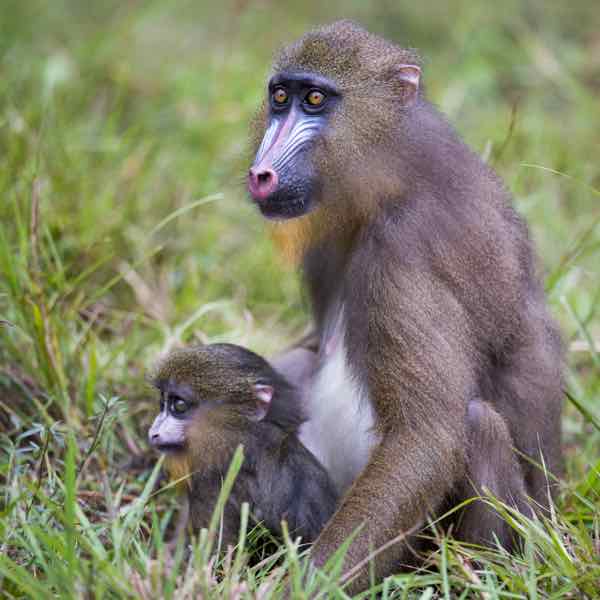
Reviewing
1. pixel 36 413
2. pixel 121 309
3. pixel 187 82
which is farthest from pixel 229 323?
pixel 187 82

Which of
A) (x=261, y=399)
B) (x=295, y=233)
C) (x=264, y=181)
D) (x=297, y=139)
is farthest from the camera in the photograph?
(x=261, y=399)

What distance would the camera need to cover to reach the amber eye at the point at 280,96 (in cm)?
366

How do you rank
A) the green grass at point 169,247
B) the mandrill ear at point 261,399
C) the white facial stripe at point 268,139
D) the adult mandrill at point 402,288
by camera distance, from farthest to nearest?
the mandrill ear at point 261,399 → the white facial stripe at point 268,139 → the adult mandrill at point 402,288 → the green grass at point 169,247

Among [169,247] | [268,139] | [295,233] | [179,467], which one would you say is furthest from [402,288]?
[169,247]

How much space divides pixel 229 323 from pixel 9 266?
1362 millimetres

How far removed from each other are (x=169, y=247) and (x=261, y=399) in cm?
235

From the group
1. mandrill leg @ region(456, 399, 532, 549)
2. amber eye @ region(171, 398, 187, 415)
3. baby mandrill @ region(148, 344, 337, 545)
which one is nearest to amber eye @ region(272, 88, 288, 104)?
baby mandrill @ region(148, 344, 337, 545)

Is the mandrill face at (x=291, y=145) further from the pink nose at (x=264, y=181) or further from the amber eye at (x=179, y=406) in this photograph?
the amber eye at (x=179, y=406)

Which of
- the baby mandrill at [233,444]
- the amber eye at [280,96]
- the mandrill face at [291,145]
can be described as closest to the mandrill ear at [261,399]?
the baby mandrill at [233,444]

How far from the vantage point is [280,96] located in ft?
12.1

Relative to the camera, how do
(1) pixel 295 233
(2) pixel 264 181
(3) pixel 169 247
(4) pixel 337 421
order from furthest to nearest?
1. (3) pixel 169 247
2. (4) pixel 337 421
3. (1) pixel 295 233
4. (2) pixel 264 181

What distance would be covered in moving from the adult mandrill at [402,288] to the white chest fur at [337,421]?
0.01 meters

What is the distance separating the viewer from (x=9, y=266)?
14.5 feet

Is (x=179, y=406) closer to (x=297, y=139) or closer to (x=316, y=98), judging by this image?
(x=297, y=139)
